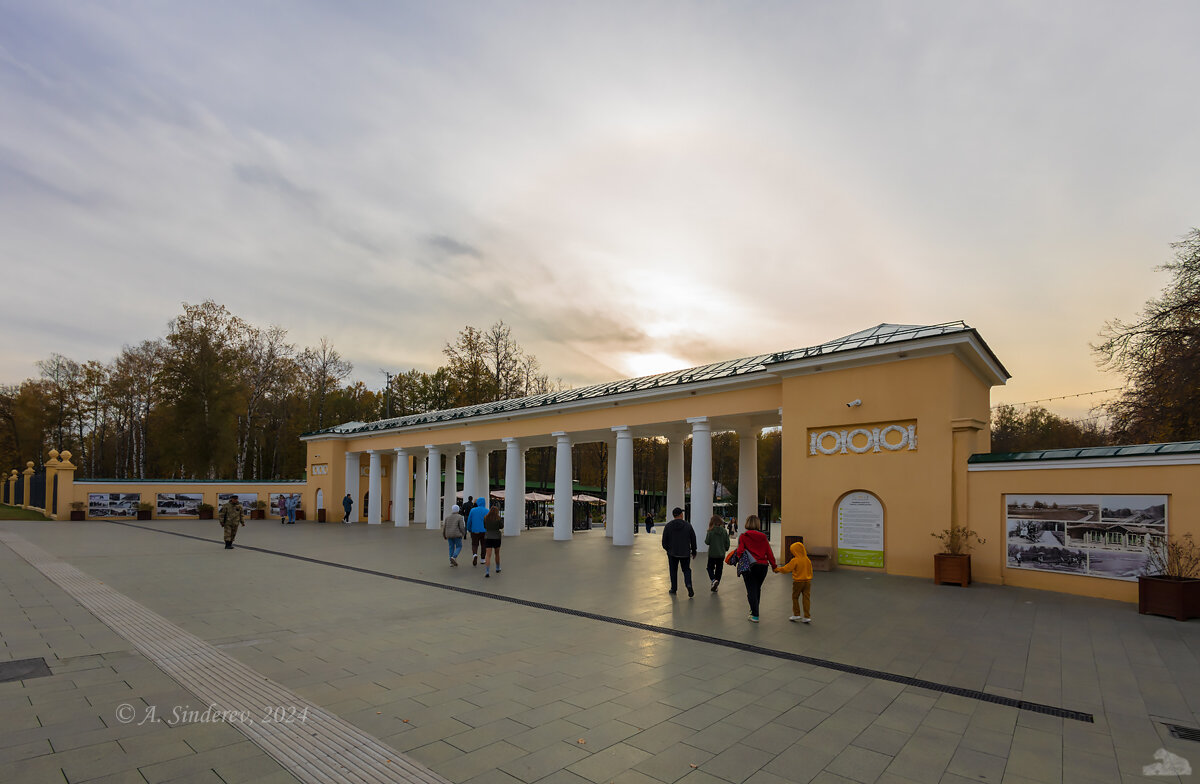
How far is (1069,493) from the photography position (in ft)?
34.4

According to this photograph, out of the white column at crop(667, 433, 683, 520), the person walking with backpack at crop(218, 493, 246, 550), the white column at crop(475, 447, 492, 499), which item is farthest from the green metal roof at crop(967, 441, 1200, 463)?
the white column at crop(475, 447, 492, 499)

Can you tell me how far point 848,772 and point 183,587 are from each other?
1162 centimetres

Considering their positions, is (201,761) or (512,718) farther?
(512,718)

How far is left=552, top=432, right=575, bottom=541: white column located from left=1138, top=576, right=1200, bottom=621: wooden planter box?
16443mm

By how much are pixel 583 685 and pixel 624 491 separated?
1465 centimetres

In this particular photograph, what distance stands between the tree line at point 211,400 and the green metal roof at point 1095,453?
3280 centimetres

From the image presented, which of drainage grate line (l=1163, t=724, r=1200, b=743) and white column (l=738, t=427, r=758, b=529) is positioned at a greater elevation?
white column (l=738, t=427, r=758, b=529)

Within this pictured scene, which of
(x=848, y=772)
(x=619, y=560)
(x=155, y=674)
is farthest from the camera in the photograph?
(x=619, y=560)

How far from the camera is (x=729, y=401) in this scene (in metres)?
17.0

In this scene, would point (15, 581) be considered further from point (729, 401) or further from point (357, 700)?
point (729, 401)

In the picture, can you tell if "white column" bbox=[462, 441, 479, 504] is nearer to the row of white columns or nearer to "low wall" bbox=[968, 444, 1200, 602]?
the row of white columns

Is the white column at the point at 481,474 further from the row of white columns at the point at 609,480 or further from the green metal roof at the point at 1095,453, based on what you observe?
the green metal roof at the point at 1095,453

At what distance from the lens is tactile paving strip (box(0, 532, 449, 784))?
3822mm

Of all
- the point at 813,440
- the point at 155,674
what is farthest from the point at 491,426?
the point at 155,674
